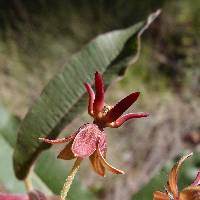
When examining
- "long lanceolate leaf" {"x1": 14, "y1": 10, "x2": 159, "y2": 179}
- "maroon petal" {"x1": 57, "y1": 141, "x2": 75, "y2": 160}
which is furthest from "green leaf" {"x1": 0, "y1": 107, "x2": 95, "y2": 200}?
"maroon petal" {"x1": 57, "y1": 141, "x2": 75, "y2": 160}

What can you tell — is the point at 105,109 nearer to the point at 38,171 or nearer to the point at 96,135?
the point at 96,135

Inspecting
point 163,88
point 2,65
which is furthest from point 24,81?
point 163,88

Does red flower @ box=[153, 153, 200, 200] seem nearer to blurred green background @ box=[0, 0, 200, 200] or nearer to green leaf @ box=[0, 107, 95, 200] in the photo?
green leaf @ box=[0, 107, 95, 200]

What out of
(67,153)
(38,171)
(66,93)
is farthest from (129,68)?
(67,153)

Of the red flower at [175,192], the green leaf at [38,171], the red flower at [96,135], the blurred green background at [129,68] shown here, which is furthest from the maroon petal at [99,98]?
the blurred green background at [129,68]

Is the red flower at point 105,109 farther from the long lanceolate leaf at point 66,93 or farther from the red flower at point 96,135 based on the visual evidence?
the long lanceolate leaf at point 66,93
